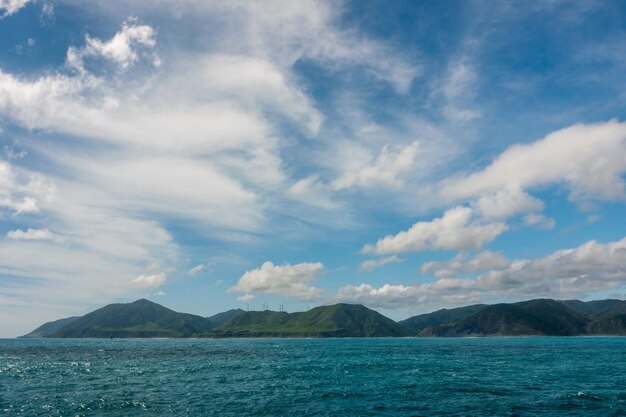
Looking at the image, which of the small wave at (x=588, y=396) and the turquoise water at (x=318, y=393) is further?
the small wave at (x=588, y=396)

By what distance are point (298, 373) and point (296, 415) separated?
46993 millimetres

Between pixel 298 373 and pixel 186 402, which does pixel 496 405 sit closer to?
pixel 186 402

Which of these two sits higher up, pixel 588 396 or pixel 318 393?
pixel 318 393

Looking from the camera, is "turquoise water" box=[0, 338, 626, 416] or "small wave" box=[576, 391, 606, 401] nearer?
"turquoise water" box=[0, 338, 626, 416]

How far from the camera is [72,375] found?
291 ft

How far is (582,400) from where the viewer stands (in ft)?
188

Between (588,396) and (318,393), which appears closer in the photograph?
(588,396)

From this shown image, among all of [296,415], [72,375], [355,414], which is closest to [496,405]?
[355,414]

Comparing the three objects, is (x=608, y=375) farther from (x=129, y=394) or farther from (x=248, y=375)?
(x=129, y=394)

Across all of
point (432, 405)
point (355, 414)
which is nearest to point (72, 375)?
point (355, 414)

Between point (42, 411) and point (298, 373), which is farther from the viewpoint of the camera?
point (298, 373)

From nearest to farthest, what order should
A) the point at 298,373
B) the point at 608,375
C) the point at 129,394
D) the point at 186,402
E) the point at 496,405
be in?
the point at 496,405 < the point at 186,402 < the point at 129,394 < the point at 608,375 < the point at 298,373

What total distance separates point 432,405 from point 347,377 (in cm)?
3396

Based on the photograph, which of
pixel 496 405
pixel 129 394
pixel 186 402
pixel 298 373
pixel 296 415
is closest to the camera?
pixel 296 415
